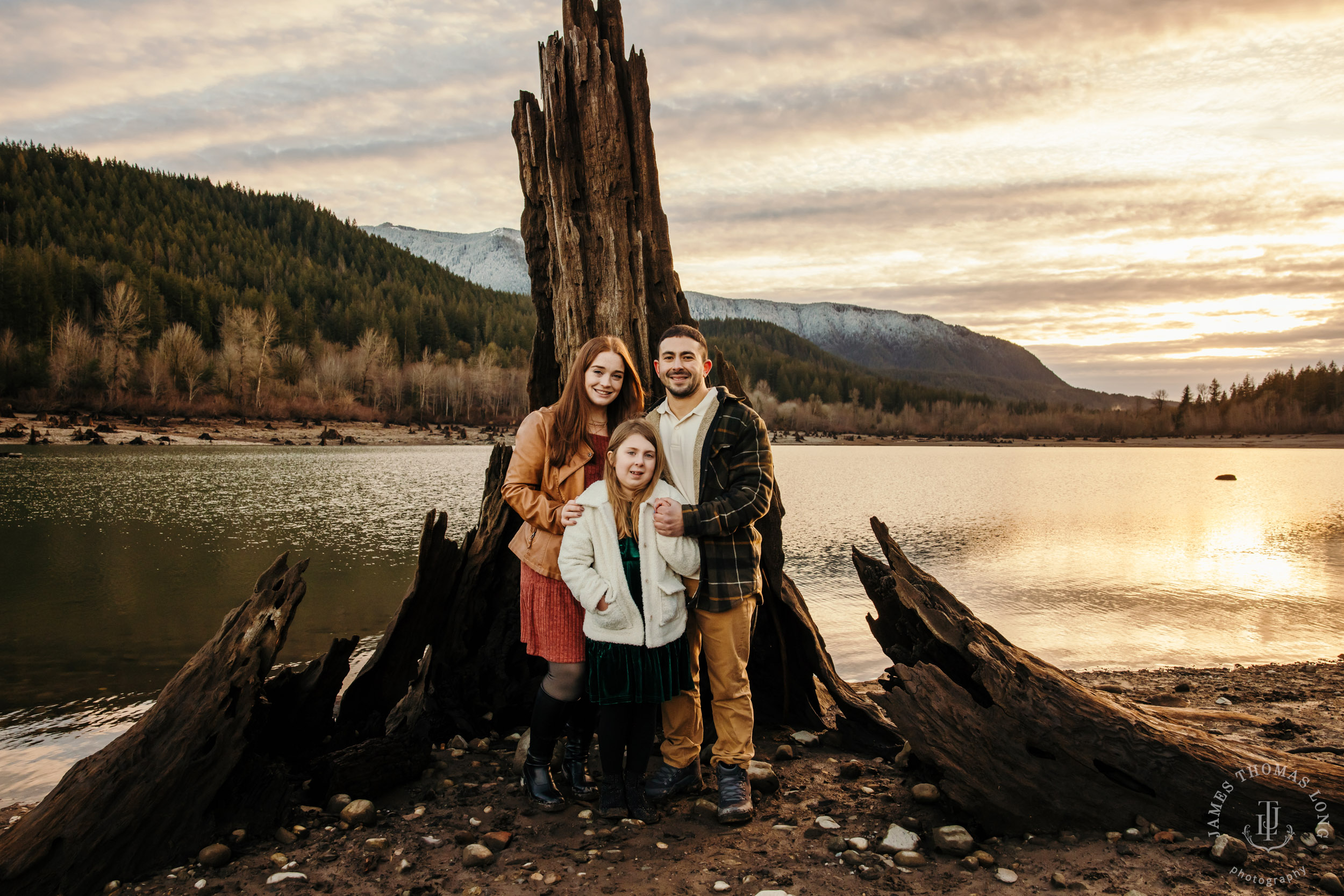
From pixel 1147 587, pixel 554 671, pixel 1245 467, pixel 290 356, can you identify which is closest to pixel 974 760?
pixel 554 671

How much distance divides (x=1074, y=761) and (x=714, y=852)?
1.79 meters

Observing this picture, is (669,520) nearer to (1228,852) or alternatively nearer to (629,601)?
(629,601)

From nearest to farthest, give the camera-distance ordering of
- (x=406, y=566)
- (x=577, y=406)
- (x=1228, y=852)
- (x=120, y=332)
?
(x=1228, y=852)
(x=577, y=406)
(x=406, y=566)
(x=120, y=332)

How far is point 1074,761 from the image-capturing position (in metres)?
3.62

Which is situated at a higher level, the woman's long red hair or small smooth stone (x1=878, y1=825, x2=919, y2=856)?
the woman's long red hair

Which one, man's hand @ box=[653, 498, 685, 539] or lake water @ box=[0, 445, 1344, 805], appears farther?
lake water @ box=[0, 445, 1344, 805]

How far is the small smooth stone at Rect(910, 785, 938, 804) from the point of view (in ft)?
13.0

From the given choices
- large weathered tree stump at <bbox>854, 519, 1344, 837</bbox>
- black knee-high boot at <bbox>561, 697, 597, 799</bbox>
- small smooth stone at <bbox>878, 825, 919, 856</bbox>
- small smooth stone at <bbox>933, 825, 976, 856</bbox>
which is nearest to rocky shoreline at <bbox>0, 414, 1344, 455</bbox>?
black knee-high boot at <bbox>561, 697, 597, 799</bbox>

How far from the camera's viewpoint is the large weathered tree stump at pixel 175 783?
10.4 ft

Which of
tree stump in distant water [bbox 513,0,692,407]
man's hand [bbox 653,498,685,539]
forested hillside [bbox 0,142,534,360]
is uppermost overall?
forested hillside [bbox 0,142,534,360]

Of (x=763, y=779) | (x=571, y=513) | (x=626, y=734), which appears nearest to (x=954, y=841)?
(x=763, y=779)

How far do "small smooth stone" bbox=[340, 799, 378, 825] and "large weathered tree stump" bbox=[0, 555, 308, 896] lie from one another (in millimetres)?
322

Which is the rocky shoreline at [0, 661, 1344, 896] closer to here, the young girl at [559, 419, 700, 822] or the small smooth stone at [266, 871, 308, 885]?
the small smooth stone at [266, 871, 308, 885]

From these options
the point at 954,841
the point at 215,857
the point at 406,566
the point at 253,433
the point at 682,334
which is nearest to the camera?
the point at 215,857
